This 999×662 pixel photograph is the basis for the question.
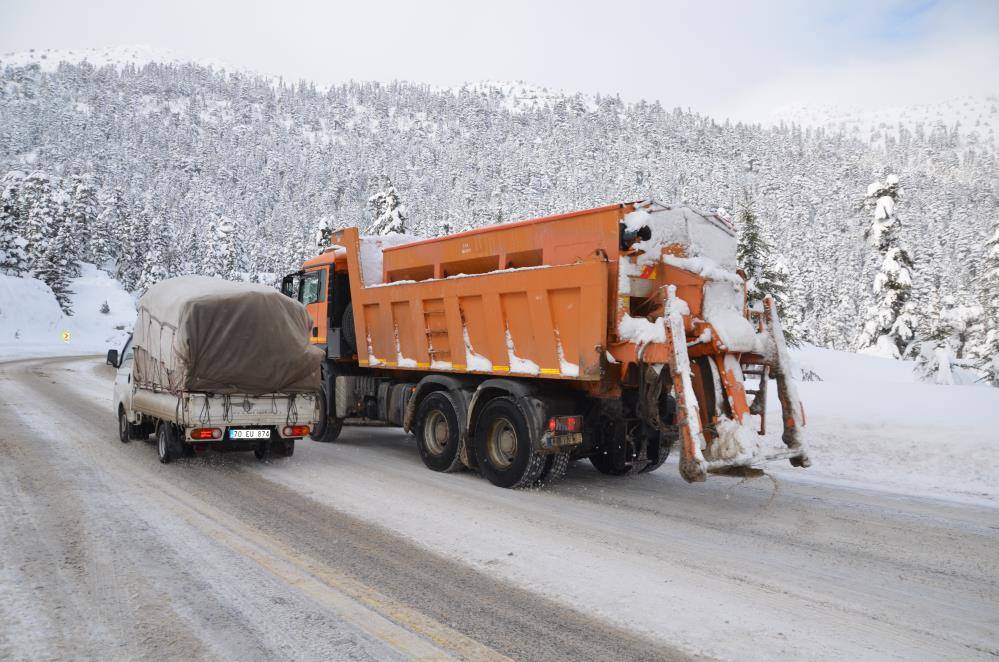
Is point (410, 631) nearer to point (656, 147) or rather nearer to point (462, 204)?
point (462, 204)

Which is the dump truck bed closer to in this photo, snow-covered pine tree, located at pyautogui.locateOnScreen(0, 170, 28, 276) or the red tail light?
the red tail light

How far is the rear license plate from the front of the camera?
805cm

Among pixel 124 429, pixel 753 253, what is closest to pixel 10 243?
pixel 124 429

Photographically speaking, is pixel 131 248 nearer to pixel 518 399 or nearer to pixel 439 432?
pixel 439 432

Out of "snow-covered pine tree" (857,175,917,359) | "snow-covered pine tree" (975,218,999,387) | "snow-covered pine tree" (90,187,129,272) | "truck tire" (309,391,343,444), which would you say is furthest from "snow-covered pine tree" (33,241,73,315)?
"snow-covered pine tree" (975,218,999,387)

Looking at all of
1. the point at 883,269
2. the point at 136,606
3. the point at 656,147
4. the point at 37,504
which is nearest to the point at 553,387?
the point at 136,606

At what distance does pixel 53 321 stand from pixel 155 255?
26.3 meters

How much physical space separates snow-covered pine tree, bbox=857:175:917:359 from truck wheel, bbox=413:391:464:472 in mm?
28572

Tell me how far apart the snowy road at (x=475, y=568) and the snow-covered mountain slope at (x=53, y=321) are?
37.0 m

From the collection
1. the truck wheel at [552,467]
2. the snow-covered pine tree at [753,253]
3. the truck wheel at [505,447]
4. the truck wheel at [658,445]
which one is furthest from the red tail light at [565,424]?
the snow-covered pine tree at [753,253]

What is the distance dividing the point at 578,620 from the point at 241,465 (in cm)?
603

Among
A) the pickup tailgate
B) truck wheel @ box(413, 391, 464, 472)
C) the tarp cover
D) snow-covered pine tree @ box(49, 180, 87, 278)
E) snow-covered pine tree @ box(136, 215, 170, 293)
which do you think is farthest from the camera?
snow-covered pine tree @ box(136, 215, 170, 293)

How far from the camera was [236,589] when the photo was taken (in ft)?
13.1

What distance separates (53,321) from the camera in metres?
49.5
